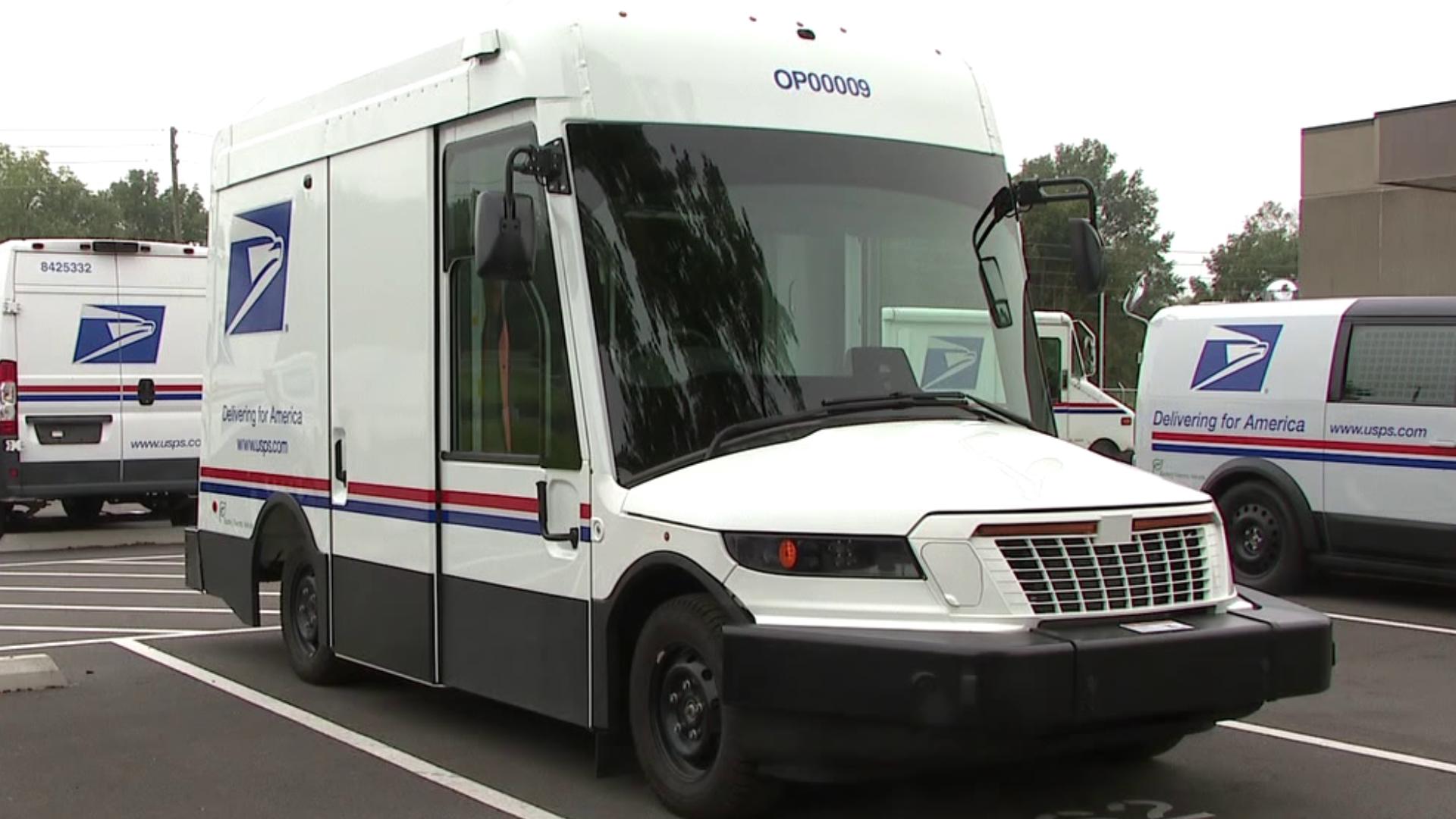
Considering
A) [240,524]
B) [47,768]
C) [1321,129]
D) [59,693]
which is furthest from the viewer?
[1321,129]

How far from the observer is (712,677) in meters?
5.84

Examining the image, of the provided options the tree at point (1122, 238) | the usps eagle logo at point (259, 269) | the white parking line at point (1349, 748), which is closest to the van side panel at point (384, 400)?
the usps eagle logo at point (259, 269)

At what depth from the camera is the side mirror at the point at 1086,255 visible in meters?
7.31

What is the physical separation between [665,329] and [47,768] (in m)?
3.35

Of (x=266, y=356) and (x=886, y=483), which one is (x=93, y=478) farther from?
(x=886, y=483)

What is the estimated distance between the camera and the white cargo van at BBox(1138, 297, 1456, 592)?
11938 millimetres

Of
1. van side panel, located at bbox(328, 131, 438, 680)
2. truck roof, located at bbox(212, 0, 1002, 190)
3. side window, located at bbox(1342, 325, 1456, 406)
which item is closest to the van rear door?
van side panel, located at bbox(328, 131, 438, 680)

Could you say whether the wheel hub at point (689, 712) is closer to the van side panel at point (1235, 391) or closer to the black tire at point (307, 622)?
the black tire at point (307, 622)

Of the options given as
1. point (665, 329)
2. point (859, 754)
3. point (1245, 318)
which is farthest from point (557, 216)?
point (1245, 318)

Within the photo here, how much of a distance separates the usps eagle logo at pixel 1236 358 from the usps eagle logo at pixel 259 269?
303 inches

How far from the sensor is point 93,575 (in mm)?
14656

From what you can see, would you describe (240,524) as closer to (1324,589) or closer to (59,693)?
(59,693)

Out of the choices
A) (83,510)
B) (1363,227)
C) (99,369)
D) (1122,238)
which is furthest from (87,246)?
(1122,238)

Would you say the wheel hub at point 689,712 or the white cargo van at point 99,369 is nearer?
the wheel hub at point 689,712
